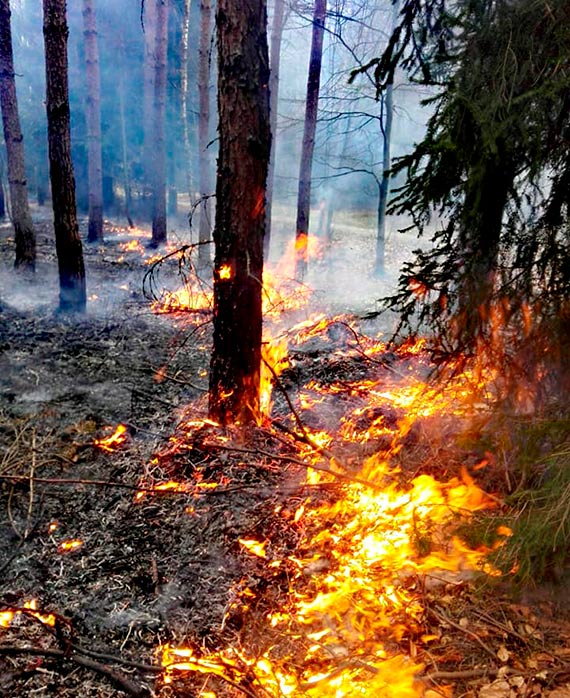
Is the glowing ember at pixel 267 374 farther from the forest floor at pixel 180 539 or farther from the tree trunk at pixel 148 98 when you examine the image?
the tree trunk at pixel 148 98

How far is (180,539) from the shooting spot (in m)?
4.27

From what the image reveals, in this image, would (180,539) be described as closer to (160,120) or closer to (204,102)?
(204,102)

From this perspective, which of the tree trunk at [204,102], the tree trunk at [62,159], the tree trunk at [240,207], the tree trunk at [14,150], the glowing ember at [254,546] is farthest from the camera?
the tree trunk at [204,102]

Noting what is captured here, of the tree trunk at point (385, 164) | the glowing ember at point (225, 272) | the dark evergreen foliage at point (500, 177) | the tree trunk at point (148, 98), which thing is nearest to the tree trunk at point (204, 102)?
the tree trunk at point (148, 98)

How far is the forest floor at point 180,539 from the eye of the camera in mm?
2982

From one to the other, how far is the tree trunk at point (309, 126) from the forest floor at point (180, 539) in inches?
262

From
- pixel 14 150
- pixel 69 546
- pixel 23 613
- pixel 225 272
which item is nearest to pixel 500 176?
pixel 225 272

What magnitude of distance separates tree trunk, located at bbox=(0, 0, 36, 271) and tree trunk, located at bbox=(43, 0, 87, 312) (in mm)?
3119

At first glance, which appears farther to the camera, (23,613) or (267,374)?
(267,374)

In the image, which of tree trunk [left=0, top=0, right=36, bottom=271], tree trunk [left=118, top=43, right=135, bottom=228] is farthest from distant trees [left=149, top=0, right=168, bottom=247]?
tree trunk [left=118, top=43, right=135, bottom=228]

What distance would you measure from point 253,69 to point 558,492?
4.63 meters

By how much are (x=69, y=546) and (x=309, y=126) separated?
470 inches

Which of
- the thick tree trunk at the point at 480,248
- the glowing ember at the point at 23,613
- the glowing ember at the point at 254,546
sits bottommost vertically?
the glowing ember at the point at 23,613

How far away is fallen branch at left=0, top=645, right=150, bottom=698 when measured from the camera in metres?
2.97
